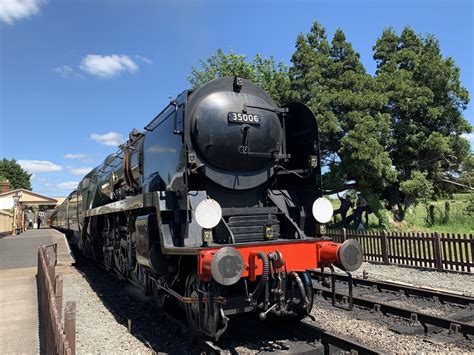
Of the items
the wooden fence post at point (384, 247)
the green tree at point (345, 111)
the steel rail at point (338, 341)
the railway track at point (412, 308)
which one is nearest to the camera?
the steel rail at point (338, 341)

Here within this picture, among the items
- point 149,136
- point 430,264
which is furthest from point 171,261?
point 430,264

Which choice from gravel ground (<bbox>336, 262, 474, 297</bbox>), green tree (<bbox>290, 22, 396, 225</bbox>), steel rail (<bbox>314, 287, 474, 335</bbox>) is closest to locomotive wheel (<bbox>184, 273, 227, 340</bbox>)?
steel rail (<bbox>314, 287, 474, 335</bbox>)

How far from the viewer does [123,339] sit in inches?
203

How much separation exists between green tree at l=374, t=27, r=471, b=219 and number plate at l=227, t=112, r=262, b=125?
12.6 metres

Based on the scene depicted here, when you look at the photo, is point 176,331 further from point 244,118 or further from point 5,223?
point 5,223

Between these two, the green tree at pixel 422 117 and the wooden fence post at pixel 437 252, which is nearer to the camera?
the wooden fence post at pixel 437 252

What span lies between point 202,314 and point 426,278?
6.51 metres

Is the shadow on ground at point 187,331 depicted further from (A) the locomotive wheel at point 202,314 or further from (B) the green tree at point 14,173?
(B) the green tree at point 14,173

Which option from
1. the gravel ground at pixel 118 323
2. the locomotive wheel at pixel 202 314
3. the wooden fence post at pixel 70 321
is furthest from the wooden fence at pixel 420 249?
the wooden fence post at pixel 70 321

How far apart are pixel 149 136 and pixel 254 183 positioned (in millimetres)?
2076

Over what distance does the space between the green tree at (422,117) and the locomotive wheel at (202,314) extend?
13.5 meters

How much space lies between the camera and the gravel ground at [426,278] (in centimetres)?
788

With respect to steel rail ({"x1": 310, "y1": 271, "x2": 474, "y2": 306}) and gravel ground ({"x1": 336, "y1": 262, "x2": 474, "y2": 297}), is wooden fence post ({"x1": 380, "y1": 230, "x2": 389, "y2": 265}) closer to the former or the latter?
gravel ground ({"x1": 336, "y1": 262, "x2": 474, "y2": 297})

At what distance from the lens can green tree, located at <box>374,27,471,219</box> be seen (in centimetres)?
1655
